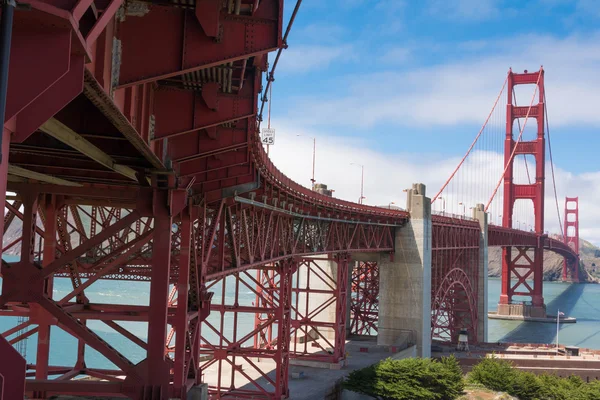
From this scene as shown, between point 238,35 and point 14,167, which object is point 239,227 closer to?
point 14,167

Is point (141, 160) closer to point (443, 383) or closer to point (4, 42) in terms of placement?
point (4, 42)

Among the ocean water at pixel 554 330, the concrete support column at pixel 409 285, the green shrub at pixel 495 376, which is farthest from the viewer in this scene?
the ocean water at pixel 554 330

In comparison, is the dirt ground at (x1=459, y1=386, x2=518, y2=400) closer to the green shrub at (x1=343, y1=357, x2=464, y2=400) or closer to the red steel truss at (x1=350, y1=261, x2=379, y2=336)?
the green shrub at (x1=343, y1=357, x2=464, y2=400)

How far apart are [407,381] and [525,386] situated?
28.1 feet

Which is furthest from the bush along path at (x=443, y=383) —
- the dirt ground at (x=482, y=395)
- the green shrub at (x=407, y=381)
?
the dirt ground at (x=482, y=395)

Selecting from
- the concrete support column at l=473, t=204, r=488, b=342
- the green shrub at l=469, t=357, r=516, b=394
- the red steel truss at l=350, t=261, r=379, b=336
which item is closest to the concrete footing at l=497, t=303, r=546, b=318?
the concrete support column at l=473, t=204, r=488, b=342

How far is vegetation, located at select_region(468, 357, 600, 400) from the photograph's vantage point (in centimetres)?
3203

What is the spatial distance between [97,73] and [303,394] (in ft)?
71.3

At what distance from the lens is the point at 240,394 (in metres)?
23.7

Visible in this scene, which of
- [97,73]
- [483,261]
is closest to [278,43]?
[97,73]

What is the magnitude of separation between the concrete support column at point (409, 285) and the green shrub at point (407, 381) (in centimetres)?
1079

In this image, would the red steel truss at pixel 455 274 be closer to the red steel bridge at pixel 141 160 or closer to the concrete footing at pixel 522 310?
the red steel bridge at pixel 141 160

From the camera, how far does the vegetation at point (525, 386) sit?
32.0m

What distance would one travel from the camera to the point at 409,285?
4081 cm
